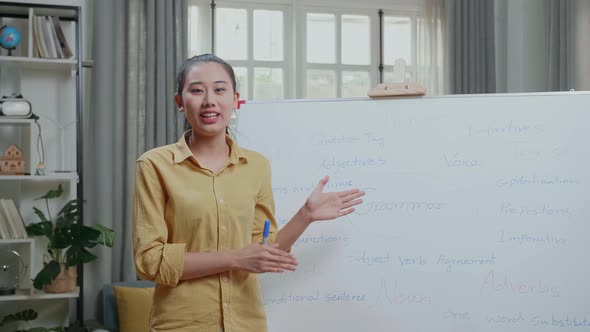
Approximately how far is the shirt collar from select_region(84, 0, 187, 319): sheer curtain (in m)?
2.21

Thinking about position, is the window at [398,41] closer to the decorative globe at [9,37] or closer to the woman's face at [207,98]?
the decorative globe at [9,37]

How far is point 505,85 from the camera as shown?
14.9ft

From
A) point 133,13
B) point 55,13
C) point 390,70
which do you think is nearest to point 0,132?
point 55,13

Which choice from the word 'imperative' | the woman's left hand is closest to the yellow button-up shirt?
the woman's left hand

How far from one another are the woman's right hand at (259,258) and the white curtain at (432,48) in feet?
9.70

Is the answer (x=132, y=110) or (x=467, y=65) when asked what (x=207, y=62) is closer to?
(x=132, y=110)

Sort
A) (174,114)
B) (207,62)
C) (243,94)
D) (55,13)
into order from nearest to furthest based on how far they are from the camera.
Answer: (207,62) < (55,13) < (174,114) < (243,94)

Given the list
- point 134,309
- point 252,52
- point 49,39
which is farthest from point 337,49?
point 134,309

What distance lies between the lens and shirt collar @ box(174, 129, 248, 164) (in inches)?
65.8

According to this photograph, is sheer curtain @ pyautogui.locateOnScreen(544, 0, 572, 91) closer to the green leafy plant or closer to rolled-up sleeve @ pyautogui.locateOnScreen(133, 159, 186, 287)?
the green leafy plant

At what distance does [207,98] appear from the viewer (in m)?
1.69

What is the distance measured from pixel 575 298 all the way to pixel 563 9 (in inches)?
103

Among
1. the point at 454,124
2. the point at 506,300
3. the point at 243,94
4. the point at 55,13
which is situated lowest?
the point at 506,300

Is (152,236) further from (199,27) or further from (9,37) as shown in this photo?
(199,27)
